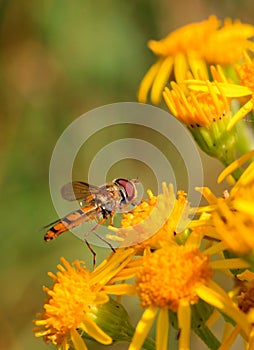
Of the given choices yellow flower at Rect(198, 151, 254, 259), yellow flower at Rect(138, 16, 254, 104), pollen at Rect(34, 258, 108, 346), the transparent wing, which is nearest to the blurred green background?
Result: yellow flower at Rect(138, 16, 254, 104)

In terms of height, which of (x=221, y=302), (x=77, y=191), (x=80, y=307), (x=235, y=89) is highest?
(x=77, y=191)

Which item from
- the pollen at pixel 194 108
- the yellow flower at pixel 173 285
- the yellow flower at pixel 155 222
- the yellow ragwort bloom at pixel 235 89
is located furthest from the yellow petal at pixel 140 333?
the pollen at pixel 194 108

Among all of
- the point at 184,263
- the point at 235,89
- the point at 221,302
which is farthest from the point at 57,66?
the point at 221,302

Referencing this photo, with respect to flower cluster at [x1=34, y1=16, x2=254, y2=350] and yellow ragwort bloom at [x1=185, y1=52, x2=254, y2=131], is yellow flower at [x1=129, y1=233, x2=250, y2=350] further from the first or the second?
yellow ragwort bloom at [x1=185, y1=52, x2=254, y2=131]

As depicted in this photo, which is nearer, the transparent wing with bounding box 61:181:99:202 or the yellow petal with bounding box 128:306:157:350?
the yellow petal with bounding box 128:306:157:350

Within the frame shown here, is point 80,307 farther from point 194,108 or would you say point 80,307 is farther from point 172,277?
point 194,108

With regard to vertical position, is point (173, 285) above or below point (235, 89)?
below

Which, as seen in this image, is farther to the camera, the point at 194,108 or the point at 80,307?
the point at 194,108
